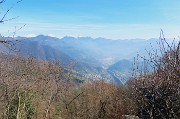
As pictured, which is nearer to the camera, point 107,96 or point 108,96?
point 107,96

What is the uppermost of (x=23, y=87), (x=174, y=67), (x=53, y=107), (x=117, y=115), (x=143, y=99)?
(x=174, y=67)

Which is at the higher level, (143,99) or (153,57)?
(153,57)

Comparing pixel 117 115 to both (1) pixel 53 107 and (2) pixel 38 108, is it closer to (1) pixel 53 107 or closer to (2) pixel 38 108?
(2) pixel 38 108

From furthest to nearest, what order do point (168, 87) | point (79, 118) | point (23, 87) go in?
point (79, 118) < point (23, 87) < point (168, 87)

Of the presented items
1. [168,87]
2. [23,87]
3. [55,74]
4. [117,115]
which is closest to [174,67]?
[168,87]

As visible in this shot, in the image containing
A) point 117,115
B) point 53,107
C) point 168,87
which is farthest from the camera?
point 53,107

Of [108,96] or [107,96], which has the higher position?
[107,96]

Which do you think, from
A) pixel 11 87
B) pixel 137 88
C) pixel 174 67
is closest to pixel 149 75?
pixel 137 88

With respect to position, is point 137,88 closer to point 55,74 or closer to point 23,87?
point 23,87

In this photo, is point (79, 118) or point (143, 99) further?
point (79, 118)
